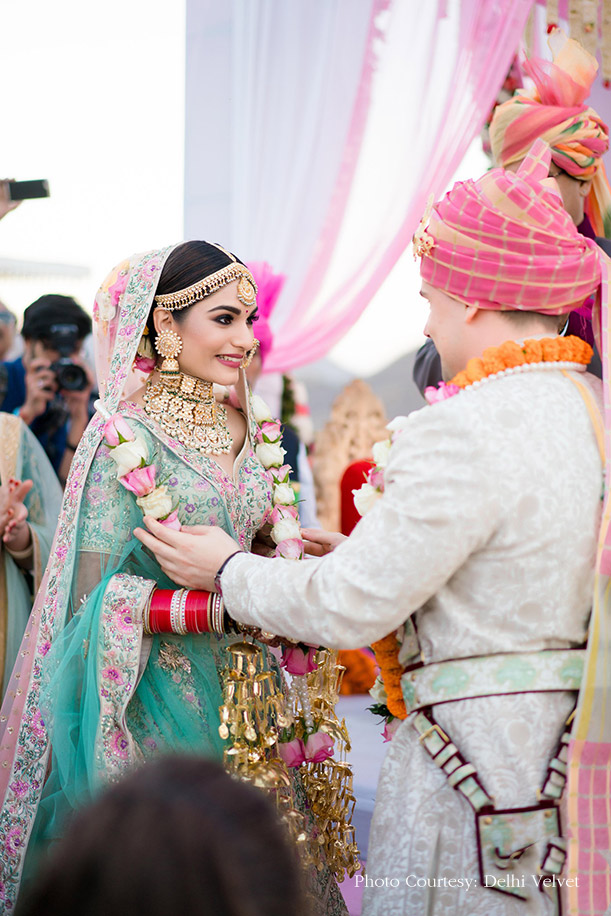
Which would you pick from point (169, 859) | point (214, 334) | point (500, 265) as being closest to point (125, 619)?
point (214, 334)

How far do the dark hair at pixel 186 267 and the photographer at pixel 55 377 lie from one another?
1.76 metres

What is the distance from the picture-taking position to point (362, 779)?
3.66 m

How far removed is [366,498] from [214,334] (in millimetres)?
626

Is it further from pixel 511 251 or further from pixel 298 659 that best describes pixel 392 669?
pixel 511 251

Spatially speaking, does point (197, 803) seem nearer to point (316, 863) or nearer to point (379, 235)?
point (316, 863)

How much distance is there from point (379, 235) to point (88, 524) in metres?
3.11

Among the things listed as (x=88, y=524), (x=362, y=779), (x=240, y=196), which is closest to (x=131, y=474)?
(x=88, y=524)

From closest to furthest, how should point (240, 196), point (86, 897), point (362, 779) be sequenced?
point (86, 897), point (362, 779), point (240, 196)

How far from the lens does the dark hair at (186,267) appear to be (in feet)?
6.65

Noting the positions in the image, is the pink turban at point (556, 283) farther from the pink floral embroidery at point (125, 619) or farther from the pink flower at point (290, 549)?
the pink floral embroidery at point (125, 619)

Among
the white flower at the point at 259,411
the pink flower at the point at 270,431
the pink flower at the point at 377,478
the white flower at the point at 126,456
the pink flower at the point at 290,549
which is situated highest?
the pink flower at the point at 377,478

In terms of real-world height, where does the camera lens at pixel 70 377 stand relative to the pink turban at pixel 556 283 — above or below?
below

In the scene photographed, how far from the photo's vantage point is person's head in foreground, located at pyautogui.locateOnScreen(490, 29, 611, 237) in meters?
2.48

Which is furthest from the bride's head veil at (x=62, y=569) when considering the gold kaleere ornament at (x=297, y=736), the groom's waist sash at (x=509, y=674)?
the groom's waist sash at (x=509, y=674)
